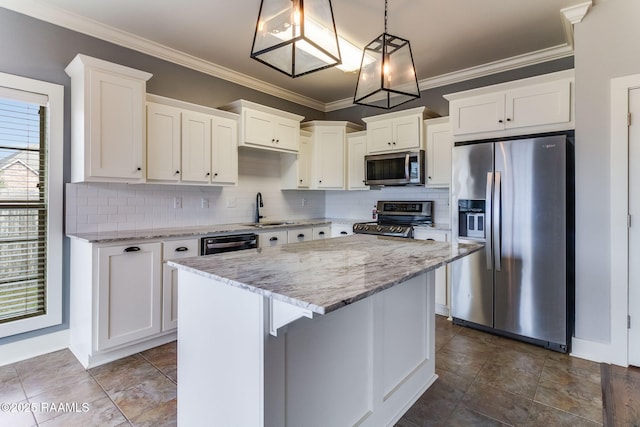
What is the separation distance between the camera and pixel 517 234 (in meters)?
2.85

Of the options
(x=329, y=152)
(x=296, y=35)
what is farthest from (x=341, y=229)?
(x=296, y=35)

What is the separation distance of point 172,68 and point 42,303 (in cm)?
242

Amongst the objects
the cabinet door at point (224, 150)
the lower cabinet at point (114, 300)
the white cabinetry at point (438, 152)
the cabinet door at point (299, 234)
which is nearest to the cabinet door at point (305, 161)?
the cabinet door at point (299, 234)

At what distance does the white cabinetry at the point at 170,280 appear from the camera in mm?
2799

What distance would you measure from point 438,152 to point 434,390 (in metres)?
2.52

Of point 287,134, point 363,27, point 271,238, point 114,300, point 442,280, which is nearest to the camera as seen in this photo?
point 114,300

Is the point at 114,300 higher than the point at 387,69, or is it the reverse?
the point at 387,69

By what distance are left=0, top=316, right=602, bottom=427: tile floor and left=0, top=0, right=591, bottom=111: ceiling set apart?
265cm

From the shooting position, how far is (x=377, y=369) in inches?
65.9

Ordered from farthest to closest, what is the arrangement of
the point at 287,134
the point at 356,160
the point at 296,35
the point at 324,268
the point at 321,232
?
the point at 356,160
the point at 321,232
the point at 287,134
the point at 296,35
the point at 324,268

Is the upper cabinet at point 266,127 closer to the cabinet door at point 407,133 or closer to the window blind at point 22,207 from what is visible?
the cabinet door at point 407,133

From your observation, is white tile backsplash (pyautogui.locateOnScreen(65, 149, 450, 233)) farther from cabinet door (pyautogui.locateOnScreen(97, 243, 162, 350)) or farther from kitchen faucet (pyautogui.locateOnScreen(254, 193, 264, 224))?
cabinet door (pyautogui.locateOnScreen(97, 243, 162, 350))

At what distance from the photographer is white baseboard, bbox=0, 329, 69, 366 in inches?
98.6

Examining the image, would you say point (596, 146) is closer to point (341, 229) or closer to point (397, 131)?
point (397, 131)
